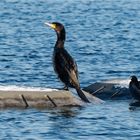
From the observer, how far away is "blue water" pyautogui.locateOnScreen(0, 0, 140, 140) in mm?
19109

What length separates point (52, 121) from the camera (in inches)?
775

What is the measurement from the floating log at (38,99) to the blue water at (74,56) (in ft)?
0.97

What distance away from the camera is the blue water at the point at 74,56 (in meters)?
19.1

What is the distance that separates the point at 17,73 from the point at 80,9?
3478 cm

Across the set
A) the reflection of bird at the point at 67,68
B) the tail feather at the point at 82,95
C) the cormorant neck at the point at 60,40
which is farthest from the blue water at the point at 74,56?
the cormorant neck at the point at 60,40

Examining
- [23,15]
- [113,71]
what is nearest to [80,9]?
[23,15]

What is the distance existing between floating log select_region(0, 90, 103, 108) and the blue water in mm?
297

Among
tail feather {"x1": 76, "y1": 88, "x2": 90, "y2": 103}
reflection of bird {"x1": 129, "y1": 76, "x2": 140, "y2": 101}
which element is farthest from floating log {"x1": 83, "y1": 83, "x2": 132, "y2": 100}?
tail feather {"x1": 76, "y1": 88, "x2": 90, "y2": 103}

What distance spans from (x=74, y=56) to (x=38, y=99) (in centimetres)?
1383

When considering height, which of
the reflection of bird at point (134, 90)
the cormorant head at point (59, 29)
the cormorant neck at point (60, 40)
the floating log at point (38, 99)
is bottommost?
the reflection of bird at point (134, 90)

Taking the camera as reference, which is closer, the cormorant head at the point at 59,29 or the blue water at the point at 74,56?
the blue water at the point at 74,56

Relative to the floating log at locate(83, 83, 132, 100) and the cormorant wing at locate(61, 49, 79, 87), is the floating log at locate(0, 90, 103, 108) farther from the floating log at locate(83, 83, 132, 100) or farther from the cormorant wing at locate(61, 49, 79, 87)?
the floating log at locate(83, 83, 132, 100)

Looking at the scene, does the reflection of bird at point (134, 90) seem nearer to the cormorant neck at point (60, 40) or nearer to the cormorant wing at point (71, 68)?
the cormorant wing at point (71, 68)

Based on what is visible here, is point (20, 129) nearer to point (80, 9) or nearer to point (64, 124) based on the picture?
point (64, 124)
